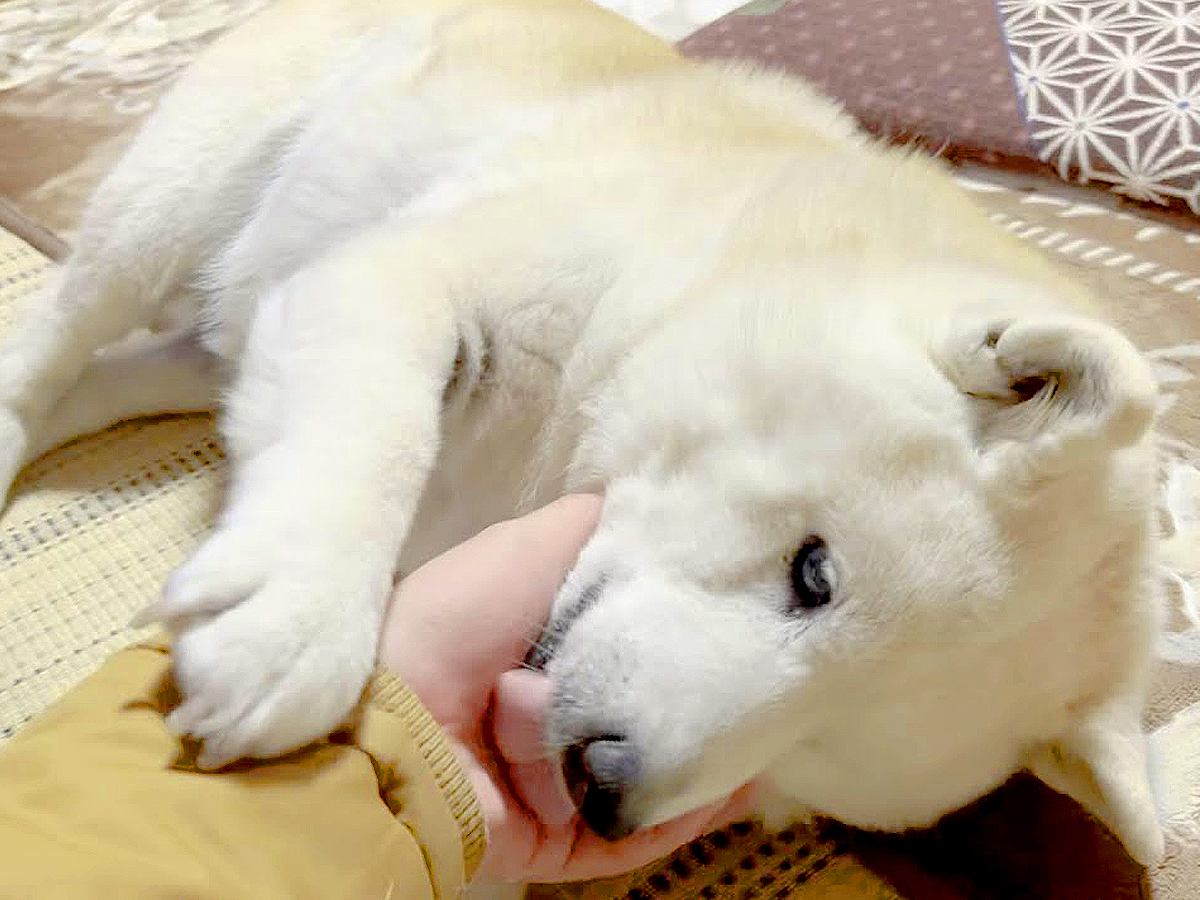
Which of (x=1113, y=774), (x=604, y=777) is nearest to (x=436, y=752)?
(x=604, y=777)

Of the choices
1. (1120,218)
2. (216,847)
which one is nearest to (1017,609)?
(216,847)

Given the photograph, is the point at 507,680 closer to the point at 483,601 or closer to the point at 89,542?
the point at 483,601

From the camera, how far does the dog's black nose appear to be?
100cm

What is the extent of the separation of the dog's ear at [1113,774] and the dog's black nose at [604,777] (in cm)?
46

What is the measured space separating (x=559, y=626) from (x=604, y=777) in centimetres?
16

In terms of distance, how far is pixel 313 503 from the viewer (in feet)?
3.20

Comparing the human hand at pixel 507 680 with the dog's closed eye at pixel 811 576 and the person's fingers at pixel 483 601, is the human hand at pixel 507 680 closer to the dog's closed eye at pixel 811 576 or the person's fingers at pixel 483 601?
the person's fingers at pixel 483 601

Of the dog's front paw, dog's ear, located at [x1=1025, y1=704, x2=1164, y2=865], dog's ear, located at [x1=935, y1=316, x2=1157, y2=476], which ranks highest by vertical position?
dog's ear, located at [x1=935, y1=316, x2=1157, y2=476]

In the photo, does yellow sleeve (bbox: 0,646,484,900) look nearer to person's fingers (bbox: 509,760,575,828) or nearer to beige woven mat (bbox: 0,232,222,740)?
person's fingers (bbox: 509,760,575,828)

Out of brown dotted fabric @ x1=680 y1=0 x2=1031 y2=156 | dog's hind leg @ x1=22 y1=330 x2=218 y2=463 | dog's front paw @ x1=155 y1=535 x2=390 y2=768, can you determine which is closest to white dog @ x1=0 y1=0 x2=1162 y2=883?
dog's front paw @ x1=155 y1=535 x2=390 y2=768

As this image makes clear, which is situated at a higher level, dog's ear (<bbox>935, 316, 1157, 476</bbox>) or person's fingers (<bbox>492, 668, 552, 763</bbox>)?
dog's ear (<bbox>935, 316, 1157, 476</bbox>)

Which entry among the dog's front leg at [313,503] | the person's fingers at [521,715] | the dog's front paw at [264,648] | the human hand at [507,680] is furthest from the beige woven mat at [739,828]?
the dog's front paw at [264,648]

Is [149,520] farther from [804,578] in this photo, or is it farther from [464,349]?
[804,578]

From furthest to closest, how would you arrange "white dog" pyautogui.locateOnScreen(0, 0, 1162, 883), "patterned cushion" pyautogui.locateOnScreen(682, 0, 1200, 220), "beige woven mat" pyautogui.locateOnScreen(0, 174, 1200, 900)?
1. "patterned cushion" pyautogui.locateOnScreen(682, 0, 1200, 220)
2. "beige woven mat" pyautogui.locateOnScreen(0, 174, 1200, 900)
3. "white dog" pyautogui.locateOnScreen(0, 0, 1162, 883)
